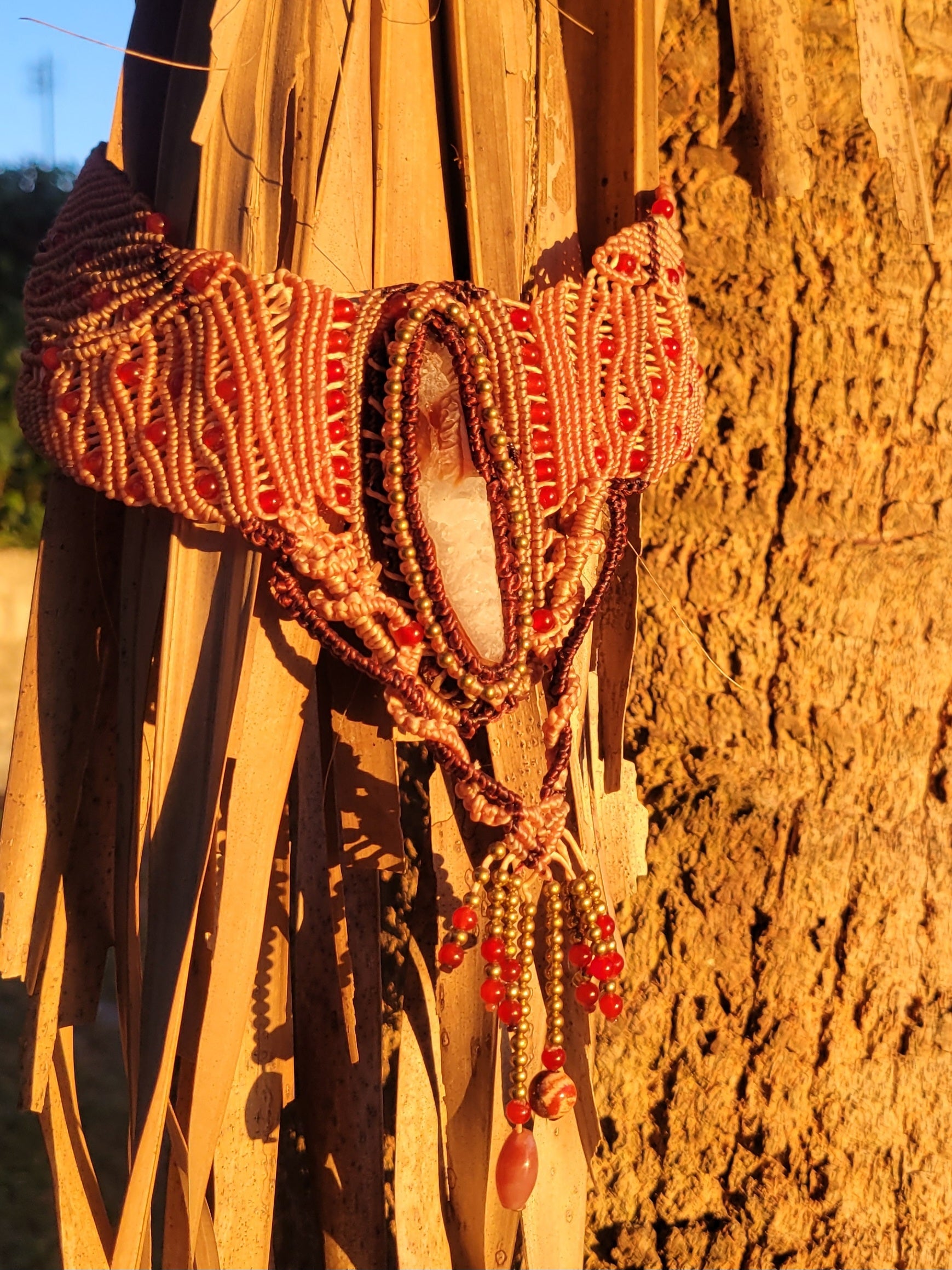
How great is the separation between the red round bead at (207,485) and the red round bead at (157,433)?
40 mm

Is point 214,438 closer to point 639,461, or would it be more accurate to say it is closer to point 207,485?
point 207,485

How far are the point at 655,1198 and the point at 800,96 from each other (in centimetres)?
120

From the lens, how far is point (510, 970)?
923mm

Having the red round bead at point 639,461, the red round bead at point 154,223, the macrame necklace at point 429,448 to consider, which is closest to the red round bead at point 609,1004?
the macrame necklace at point 429,448

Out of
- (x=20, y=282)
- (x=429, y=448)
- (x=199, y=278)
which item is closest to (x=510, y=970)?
(x=429, y=448)

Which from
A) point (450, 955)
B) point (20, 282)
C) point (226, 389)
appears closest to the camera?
point (226, 389)

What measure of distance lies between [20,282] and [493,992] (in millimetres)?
3356

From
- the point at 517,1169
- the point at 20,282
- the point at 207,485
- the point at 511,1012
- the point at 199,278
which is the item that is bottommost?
the point at 517,1169

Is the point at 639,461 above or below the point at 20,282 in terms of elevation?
below

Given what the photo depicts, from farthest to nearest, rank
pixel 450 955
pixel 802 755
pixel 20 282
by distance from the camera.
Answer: pixel 20 282
pixel 802 755
pixel 450 955

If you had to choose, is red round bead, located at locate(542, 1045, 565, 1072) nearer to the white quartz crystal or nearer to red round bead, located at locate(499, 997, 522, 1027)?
red round bead, located at locate(499, 997, 522, 1027)

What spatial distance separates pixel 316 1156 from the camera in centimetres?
128

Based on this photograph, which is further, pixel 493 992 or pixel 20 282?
pixel 20 282

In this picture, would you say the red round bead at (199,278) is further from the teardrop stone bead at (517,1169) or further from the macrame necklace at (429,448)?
the teardrop stone bead at (517,1169)
